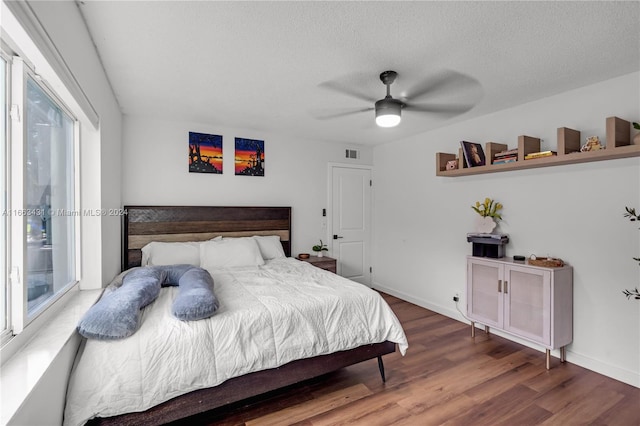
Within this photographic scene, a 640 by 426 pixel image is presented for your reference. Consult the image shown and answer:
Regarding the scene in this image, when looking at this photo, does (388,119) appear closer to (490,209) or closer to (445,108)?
→ (445,108)

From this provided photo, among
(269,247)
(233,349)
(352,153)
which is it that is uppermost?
(352,153)

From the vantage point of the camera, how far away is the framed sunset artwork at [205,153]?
149 inches

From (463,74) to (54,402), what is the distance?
317 cm

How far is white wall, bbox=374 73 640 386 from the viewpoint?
244cm

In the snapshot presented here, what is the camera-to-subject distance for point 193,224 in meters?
3.71

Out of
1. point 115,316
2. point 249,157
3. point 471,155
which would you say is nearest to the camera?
point 115,316

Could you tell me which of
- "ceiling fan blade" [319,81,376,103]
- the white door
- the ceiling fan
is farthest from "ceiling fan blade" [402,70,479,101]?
the white door

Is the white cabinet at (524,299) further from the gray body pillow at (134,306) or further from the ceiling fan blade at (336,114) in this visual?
the gray body pillow at (134,306)

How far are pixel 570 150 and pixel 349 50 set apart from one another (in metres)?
2.07

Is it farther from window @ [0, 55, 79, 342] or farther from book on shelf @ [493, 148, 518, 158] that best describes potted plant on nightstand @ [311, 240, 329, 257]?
window @ [0, 55, 79, 342]

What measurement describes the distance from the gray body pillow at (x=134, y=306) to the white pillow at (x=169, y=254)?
84 cm

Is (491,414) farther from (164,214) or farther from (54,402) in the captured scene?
(164,214)

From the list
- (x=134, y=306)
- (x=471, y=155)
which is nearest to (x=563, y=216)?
(x=471, y=155)

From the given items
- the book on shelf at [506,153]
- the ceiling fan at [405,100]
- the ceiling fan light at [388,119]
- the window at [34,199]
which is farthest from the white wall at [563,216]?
the window at [34,199]
